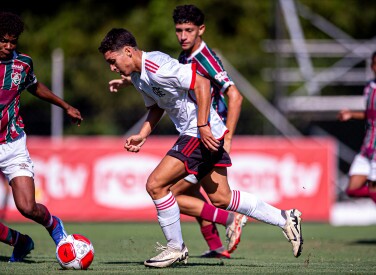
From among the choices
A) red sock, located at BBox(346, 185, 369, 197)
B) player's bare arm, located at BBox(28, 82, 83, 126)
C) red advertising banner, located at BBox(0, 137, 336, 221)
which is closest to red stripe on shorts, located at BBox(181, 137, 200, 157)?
player's bare arm, located at BBox(28, 82, 83, 126)

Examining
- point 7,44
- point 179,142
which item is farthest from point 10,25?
point 179,142

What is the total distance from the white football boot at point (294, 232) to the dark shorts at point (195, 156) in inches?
30.3

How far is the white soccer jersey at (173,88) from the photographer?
24.0 ft

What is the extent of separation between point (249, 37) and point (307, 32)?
1749 mm

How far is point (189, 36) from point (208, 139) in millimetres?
1834

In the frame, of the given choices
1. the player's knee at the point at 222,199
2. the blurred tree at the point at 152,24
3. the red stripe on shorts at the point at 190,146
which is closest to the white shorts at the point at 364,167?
the player's knee at the point at 222,199

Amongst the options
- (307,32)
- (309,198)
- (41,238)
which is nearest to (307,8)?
(307,32)

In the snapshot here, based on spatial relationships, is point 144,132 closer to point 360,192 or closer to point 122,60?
point 122,60

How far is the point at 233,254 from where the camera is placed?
958 centimetres

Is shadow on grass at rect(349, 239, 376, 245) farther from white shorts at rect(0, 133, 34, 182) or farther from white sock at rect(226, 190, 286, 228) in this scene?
white shorts at rect(0, 133, 34, 182)

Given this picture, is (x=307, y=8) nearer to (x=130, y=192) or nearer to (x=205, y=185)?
(x=130, y=192)

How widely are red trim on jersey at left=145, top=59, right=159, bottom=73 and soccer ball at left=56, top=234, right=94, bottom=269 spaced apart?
1.58 meters

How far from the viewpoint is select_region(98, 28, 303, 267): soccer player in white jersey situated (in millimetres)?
7324

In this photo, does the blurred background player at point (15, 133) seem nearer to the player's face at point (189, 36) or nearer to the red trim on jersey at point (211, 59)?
the player's face at point (189, 36)
